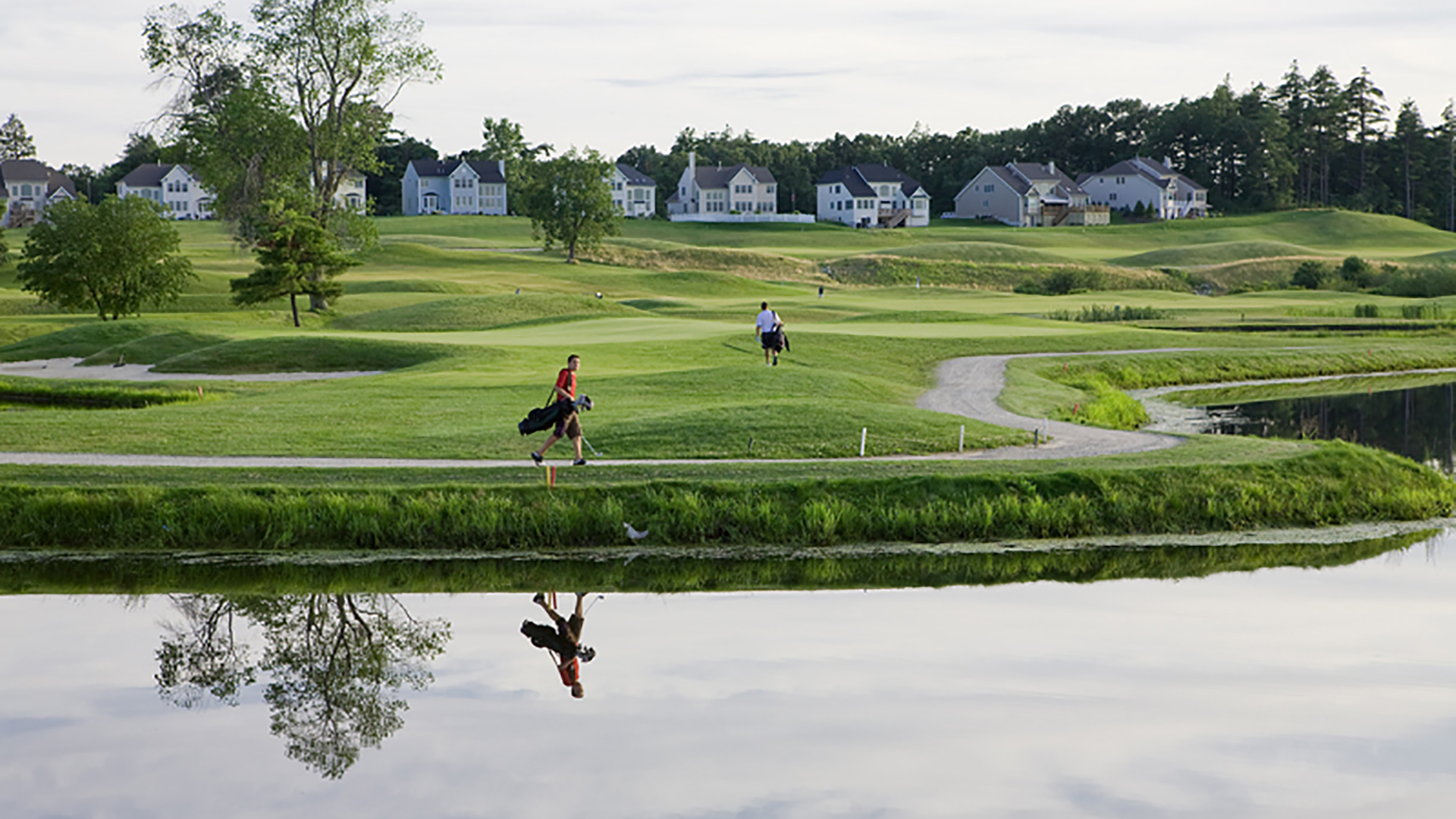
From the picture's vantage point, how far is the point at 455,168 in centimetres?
15138

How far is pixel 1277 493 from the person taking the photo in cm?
2131

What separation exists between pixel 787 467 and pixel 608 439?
410cm

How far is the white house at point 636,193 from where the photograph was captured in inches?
5940

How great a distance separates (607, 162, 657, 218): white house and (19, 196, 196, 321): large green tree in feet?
303

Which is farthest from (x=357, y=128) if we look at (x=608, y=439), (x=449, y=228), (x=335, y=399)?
(x=449, y=228)

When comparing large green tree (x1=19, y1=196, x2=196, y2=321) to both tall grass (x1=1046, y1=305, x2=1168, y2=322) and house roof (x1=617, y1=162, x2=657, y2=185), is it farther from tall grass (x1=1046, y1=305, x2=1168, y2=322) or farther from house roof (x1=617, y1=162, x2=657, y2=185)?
house roof (x1=617, y1=162, x2=657, y2=185)

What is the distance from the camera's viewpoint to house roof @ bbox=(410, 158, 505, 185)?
498 ft

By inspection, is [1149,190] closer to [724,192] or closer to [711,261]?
[724,192]

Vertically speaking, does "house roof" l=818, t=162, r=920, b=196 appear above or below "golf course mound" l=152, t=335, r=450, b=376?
above

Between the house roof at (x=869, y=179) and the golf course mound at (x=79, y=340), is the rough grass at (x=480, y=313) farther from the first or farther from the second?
the house roof at (x=869, y=179)

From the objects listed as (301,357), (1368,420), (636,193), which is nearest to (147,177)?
(636,193)

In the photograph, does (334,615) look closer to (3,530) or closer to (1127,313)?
(3,530)

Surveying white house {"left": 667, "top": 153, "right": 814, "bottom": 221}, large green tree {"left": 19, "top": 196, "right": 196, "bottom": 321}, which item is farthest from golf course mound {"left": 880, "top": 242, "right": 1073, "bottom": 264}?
large green tree {"left": 19, "top": 196, "right": 196, "bottom": 321}

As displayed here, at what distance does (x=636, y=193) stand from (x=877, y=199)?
26408 millimetres
